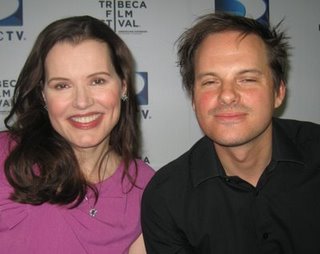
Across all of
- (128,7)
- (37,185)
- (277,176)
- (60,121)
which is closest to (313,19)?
(128,7)

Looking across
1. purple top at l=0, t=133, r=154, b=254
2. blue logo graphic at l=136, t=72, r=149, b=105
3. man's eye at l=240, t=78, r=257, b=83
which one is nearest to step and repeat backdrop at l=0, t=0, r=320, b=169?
blue logo graphic at l=136, t=72, r=149, b=105

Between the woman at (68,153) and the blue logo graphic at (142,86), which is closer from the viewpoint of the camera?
the woman at (68,153)

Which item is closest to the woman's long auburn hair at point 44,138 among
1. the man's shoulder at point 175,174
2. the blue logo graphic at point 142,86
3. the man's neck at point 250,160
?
the man's shoulder at point 175,174

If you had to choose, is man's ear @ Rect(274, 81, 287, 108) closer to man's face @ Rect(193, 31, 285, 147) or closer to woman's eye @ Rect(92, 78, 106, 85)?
man's face @ Rect(193, 31, 285, 147)

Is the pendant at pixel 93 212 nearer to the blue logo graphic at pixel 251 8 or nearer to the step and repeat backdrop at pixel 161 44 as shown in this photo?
the step and repeat backdrop at pixel 161 44

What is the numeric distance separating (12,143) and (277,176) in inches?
42.3

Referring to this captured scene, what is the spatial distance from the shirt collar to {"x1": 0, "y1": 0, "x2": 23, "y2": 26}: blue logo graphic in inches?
55.4

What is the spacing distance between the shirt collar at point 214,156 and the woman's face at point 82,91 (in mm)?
382

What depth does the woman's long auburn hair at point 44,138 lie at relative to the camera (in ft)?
3.99

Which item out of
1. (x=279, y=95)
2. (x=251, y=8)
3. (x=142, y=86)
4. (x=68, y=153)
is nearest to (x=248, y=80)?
(x=279, y=95)

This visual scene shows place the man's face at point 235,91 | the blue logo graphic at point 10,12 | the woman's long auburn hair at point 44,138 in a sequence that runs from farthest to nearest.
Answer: the blue logo graphic at point 10,12, the woman's long auburn hair at point 44,138, the man's face at point 235,91

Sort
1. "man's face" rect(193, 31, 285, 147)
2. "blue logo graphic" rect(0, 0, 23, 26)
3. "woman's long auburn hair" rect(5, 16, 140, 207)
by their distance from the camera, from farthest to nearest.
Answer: "blue logo graphic" rect(0, 0, 23, 26) < "woman's long auburn hair" rect(5, 16, 140, 207) < "man's face" rect(193, 31, 285, 147)

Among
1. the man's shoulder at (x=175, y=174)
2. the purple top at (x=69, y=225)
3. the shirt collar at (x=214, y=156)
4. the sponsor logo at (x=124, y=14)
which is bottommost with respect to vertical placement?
the purple top at (x=69, y=225)

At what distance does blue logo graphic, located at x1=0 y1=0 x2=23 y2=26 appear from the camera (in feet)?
6.35
